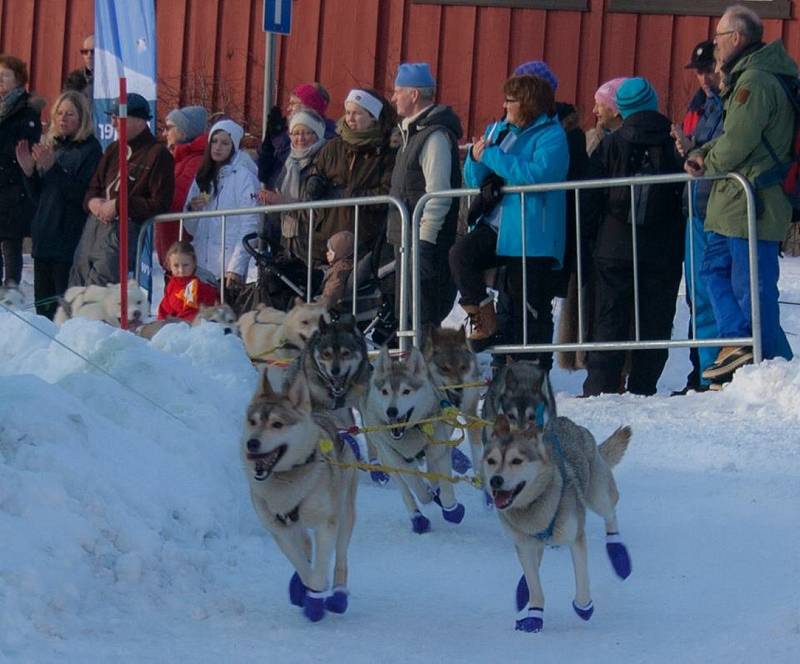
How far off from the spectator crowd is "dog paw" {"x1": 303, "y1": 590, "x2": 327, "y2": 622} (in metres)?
4.40

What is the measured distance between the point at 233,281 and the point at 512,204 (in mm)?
2434

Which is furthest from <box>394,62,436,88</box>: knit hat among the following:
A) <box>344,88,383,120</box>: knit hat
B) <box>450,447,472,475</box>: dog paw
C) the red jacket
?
<box>450,447,472,475</box>: dog paw

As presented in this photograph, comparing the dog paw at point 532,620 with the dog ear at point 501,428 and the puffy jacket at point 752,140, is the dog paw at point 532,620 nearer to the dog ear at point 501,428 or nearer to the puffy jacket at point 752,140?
the dog ear at point 501,428

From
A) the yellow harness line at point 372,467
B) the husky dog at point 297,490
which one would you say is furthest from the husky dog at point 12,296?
the husky dog at point 297,490

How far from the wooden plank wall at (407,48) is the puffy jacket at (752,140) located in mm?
7290

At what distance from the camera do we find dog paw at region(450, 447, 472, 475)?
7.25m

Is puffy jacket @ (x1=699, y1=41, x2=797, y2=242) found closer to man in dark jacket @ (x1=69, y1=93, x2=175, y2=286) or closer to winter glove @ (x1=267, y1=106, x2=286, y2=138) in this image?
winter glove @ (x1=267, y1=106, x2=286, y2=138)

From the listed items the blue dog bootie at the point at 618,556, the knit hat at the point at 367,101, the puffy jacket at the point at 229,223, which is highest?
the knit hat at the point at 367,101

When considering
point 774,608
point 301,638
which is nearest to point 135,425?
point 301,638

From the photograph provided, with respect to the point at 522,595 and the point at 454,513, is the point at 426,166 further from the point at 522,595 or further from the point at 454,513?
the point at 522,595

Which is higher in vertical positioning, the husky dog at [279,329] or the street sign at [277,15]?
the street sign at [277,15]

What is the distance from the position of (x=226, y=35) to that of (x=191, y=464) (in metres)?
11.0

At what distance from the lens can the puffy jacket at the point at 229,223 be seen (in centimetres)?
1045

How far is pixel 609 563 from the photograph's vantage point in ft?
19.3
